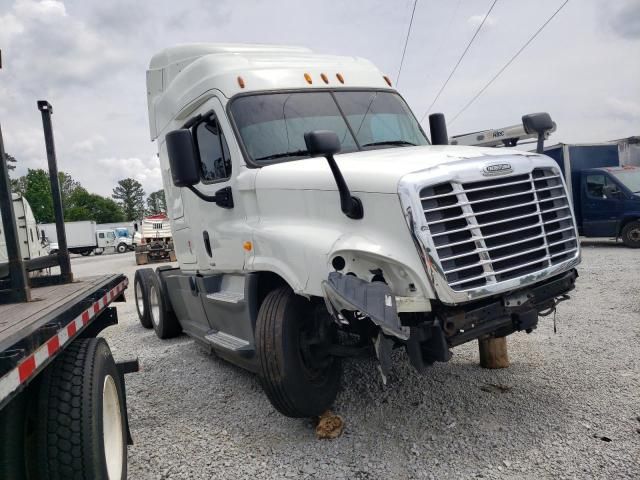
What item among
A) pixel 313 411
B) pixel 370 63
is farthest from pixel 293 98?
pixel 313 411

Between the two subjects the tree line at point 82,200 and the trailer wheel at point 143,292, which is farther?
the tree line at point 82,200

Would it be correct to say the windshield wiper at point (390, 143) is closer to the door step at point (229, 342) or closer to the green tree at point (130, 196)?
the door step at point (229, 342)

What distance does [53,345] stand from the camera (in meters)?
2.38

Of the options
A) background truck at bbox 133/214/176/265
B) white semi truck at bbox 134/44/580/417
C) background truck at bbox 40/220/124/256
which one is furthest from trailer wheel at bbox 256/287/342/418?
background truck at bbox 40/220/124/256

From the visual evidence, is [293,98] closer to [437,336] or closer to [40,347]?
[437,336]

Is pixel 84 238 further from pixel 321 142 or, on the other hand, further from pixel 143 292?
pixel 321 142

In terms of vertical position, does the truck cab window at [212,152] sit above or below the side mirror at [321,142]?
above

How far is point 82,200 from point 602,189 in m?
93.4

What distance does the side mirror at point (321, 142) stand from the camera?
3.12 meters

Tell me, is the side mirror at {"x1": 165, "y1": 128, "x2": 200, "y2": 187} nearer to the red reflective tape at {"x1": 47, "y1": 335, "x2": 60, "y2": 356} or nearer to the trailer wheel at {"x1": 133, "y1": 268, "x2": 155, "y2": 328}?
the red reflective tape at {"x1": 47, "y1": 335, "x2": 60, "y2": 356}

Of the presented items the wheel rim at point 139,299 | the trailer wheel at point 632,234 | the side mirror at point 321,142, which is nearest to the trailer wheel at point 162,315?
the wheel rim at point 139,299

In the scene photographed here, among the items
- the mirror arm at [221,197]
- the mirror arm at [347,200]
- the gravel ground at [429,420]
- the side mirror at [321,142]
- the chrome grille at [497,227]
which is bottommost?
the gravel ground at [429,420]

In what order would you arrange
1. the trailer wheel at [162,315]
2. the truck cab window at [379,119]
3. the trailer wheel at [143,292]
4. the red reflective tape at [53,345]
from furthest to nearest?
the trailer wheel at [143,292] < the trailer wheel at [162,315] < the truck cab window at [379,119] < the red reflective tape at [53,345]

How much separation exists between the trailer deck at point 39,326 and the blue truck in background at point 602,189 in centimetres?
1233
